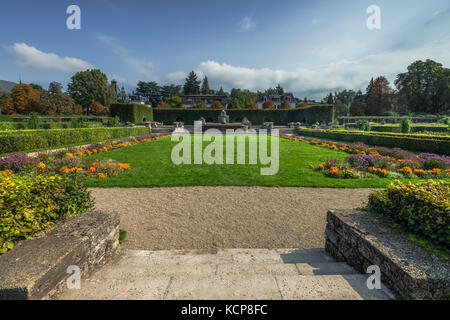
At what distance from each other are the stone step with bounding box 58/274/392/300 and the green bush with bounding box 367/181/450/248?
3.18ft

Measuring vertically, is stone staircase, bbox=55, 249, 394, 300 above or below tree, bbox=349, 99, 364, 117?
below

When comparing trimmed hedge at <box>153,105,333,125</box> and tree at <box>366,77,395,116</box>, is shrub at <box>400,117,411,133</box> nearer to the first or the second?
trimmed hedge at <box>153,105,333,125</box>

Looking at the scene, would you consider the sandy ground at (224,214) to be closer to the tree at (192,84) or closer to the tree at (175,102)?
the tree at (175,102)

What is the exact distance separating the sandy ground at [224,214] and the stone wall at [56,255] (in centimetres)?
96

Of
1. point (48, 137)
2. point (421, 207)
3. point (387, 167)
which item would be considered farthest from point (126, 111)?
point (421, 207)

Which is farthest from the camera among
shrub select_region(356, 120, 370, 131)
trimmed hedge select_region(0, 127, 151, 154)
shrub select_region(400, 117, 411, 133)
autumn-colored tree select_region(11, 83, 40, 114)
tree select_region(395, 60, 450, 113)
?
tree select_region(395, 60, 450, 113)

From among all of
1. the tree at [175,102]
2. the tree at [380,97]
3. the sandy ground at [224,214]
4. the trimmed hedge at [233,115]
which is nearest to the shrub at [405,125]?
the sandy ground at [224,214]

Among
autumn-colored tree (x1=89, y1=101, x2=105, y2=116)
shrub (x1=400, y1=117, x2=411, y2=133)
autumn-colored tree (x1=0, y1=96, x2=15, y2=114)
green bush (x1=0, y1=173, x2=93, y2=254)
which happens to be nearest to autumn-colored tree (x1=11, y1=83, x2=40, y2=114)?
autumn-colored tree (x1=0, y1=96, x2=15, y2=114)

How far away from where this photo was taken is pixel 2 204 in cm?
218

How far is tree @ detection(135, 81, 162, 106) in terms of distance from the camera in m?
79.9

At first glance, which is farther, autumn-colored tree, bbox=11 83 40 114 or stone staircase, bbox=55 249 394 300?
autumn-colored tree, bbox=11 83 40 114

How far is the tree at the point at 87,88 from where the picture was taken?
6047cm

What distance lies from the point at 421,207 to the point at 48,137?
56.8ft

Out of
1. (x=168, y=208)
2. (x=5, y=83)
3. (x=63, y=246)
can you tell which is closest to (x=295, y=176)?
(x=168, y=208)
